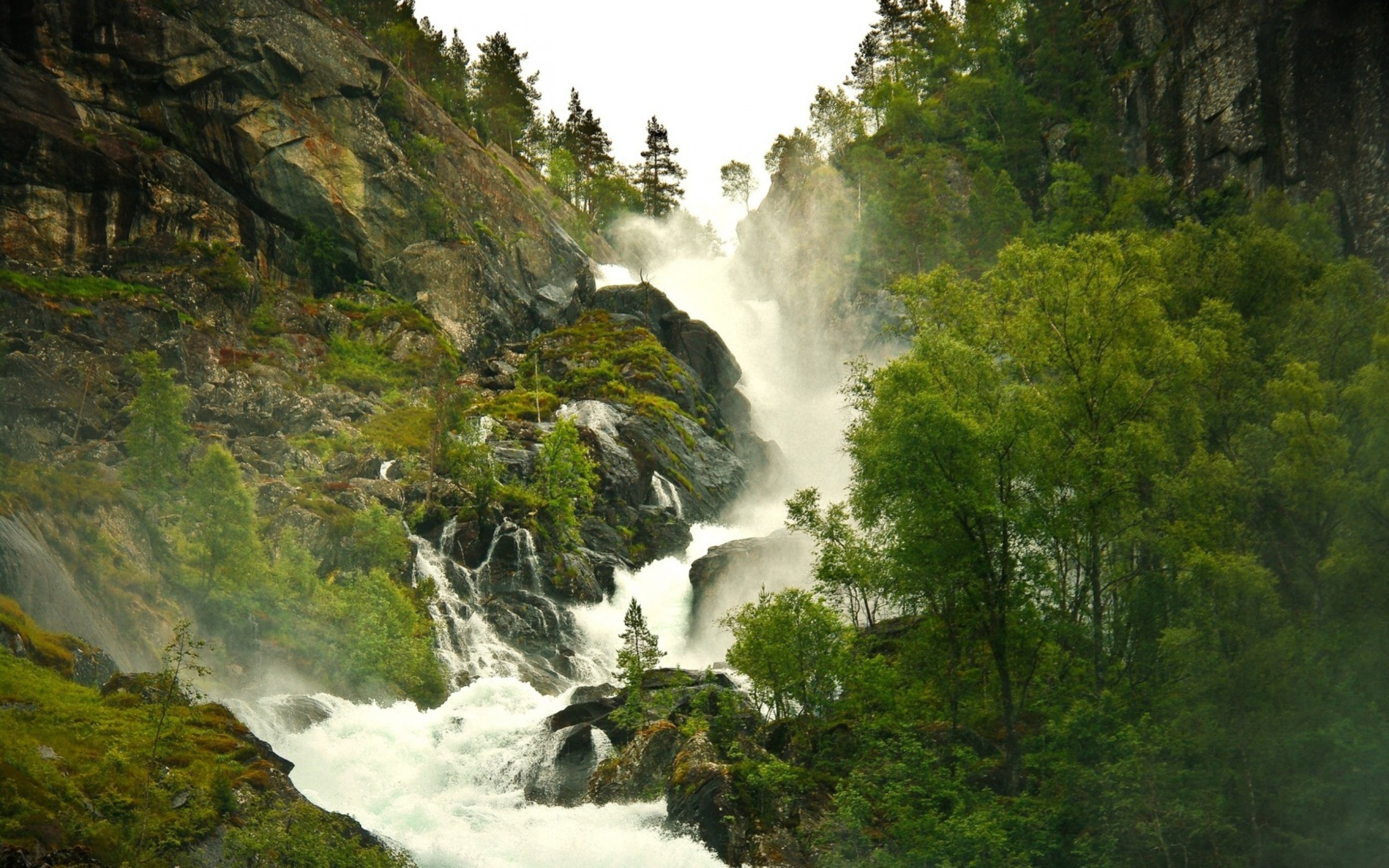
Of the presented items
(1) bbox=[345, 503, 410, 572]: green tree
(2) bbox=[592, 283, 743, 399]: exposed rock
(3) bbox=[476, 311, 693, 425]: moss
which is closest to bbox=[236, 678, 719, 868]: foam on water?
(1) bbox=[345, 503, 410, 572]: green tree

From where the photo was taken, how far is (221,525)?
42.4m

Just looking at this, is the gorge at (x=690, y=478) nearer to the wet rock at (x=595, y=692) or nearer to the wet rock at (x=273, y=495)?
the wet rock at (x=273, y=495)

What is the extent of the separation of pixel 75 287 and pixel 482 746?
128 feet

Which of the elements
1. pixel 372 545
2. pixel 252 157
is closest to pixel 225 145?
pixel 252 157

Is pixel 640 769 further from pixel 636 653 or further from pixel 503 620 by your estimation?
pixel 503 620

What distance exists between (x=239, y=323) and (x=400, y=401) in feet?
36.1

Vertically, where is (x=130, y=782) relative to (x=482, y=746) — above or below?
below

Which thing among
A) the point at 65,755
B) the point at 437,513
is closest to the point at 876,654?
the point at 65,755

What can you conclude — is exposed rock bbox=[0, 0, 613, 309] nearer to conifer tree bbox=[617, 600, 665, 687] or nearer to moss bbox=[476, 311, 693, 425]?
moss bbox=[476, 311, 693, 425]

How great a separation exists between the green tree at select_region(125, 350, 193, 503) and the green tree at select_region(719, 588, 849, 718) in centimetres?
2799

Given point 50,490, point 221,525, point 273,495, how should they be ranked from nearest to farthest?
point 50,490, point 221,525, point 273,495

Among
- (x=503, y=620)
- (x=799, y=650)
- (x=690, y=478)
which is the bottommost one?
(x=799, y=650)

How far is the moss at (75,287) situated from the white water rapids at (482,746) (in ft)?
81.3

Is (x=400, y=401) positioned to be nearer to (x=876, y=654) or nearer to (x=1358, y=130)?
(x=876, y=654)
